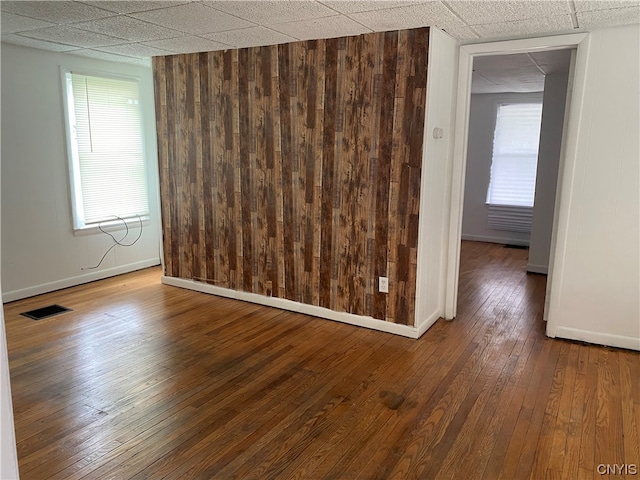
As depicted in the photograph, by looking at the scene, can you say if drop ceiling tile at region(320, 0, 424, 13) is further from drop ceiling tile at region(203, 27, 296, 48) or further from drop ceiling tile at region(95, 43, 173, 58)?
drop ceiling tile at region(95, 43, 173, 58)

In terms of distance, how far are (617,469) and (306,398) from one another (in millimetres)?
1526

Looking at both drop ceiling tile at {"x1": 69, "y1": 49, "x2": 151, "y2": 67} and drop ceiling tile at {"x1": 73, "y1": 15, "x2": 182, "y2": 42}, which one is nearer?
drop ceiling tile at {"x1": 73, "y1": 15, "x2": 182, "y2": 42}

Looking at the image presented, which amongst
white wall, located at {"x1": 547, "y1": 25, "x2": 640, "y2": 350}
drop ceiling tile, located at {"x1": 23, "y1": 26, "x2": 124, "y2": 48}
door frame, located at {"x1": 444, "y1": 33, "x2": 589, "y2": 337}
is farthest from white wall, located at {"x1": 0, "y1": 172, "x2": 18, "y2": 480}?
white wall, located at {"x1": 547, "y1": 25, "x2": 640, "y2": 350}

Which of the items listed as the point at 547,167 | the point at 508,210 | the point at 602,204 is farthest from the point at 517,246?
the point at 602,204

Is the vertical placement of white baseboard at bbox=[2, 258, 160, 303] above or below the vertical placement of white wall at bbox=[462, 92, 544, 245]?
below

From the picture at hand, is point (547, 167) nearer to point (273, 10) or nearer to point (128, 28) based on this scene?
point (273, 10)

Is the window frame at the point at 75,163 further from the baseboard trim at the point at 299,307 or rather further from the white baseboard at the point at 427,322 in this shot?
the white baseboard at the point at 427,322

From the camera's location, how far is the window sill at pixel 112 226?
15.8ft

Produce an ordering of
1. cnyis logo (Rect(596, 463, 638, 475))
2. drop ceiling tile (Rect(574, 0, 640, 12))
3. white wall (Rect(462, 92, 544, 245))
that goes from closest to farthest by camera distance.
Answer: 1. cnyis logo (Rect(596, 463, 638, 475))
2. drop ceiling tile (Rect(574, 0, 640, 12))
3. white wall (Rect(462, 92, 544, 245))

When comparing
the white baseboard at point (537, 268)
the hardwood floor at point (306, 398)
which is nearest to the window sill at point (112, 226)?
the hardwood floor at point (306, 398)

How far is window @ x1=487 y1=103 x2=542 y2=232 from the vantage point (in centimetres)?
→ 683

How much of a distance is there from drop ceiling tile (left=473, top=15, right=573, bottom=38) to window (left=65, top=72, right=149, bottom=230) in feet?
11.8

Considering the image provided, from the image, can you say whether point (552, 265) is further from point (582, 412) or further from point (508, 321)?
point (582, 412)

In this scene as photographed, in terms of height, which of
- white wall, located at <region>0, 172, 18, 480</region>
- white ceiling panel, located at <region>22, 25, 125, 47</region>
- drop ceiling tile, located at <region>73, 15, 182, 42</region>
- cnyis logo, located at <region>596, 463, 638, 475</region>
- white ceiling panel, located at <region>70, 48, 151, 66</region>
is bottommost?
cnyis logo, located at <region>596, 463, 638, 475</region>
